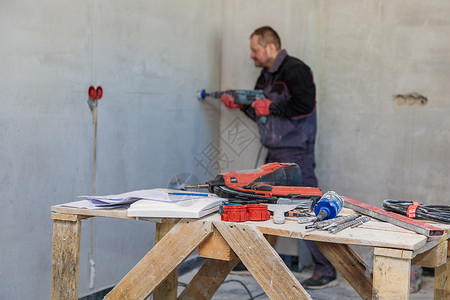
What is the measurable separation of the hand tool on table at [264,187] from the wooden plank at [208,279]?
331 mm

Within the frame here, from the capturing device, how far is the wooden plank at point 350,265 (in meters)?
1.92

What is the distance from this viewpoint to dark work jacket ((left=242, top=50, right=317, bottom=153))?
3412 mm

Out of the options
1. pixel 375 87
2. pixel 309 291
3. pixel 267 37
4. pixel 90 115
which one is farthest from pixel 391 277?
pixel 267 37

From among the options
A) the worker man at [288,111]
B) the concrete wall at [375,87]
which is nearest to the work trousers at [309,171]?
the worker man at [288,111]

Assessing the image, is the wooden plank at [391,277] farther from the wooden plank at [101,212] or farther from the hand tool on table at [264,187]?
the wooden plank at [101,212]

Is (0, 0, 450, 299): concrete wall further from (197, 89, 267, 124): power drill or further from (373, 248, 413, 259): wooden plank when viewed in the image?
(373, 248, 413, 259): wooden plank

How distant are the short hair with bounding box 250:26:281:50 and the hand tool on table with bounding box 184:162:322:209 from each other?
5.20 ft

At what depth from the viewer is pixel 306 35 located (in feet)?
11.7

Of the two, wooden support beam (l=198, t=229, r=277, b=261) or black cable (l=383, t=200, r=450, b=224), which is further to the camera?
black cable (l=383, t=200, r=450, b=224)

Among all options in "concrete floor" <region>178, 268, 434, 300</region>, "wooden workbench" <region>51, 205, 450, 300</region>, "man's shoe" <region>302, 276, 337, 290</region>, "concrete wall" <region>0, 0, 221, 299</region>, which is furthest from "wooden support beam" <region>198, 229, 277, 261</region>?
"man's shoe" <region>302, 276, 337, 290</region>

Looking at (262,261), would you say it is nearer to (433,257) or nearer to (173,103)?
(433,257)

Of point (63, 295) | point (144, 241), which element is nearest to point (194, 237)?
point (63, 295)

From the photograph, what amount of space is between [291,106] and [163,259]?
6.52 feet

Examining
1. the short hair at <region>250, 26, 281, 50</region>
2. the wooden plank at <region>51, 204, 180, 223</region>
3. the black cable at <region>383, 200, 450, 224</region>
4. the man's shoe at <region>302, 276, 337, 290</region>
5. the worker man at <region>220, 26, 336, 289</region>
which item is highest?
the short hair at <region>250, 26, 281, 50</region>
